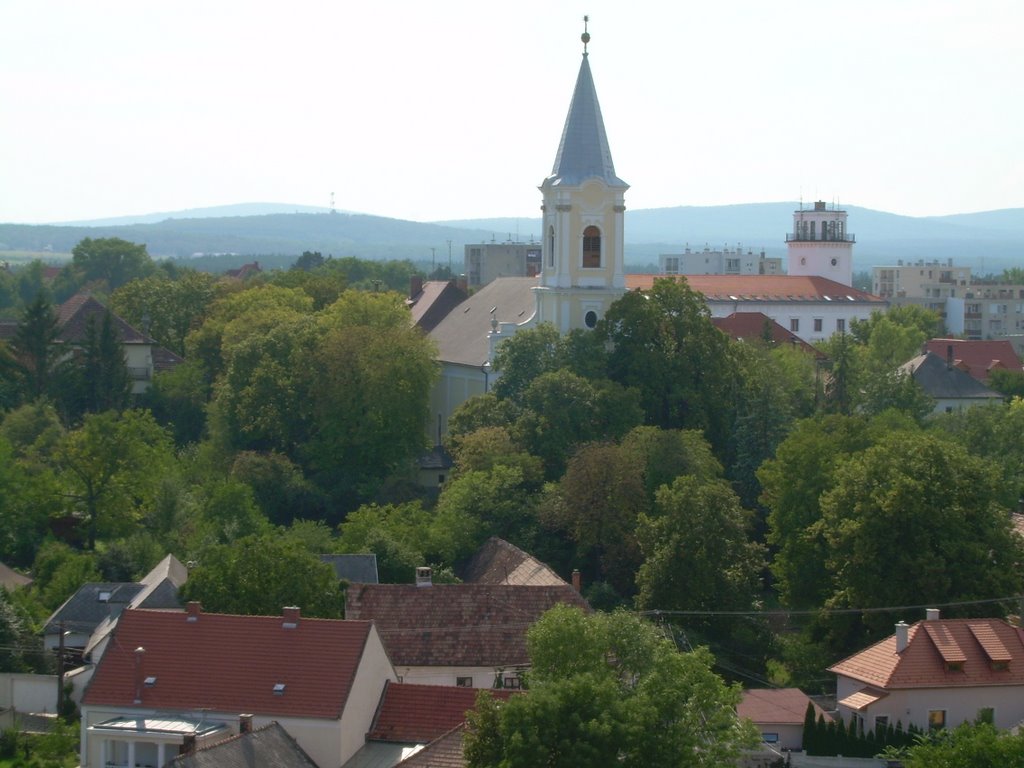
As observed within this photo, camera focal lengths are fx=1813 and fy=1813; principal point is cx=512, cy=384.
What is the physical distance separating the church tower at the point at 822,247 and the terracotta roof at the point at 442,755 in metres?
99.9

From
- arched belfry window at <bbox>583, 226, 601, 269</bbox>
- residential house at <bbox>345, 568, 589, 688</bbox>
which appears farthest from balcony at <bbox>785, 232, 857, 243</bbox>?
residential house at <bbox>345, 568, 589, 688</bbox>

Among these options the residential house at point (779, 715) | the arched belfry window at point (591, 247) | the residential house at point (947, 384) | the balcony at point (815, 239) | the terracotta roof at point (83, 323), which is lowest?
the residential house at point (779, 715)

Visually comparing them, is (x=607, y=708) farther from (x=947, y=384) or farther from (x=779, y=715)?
(x=947, y=384)

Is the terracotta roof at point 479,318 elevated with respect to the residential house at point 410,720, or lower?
elevated

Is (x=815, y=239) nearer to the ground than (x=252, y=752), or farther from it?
farther from it

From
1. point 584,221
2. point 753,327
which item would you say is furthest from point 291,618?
point 753,327

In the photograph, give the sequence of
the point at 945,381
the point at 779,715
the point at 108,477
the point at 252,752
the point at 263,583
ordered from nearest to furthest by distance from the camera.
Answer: the point at 252,752, the point at 779,715, the point at 263,583, the point at 108,477, the point at 945,381

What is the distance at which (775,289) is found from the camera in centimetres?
11138

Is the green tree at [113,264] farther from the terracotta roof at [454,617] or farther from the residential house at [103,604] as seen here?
the terracotta roof at [454,617]

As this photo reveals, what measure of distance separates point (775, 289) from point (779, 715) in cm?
7510

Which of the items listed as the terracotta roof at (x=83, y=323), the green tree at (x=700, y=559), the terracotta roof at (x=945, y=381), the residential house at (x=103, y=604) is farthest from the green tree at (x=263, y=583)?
the terracotta roof at (x=945, y=381)

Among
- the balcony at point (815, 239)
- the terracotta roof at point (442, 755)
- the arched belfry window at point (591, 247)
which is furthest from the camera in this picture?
the balcony at point (815, 239)

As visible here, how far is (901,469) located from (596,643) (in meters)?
15.1

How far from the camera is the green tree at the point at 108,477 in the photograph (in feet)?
182
